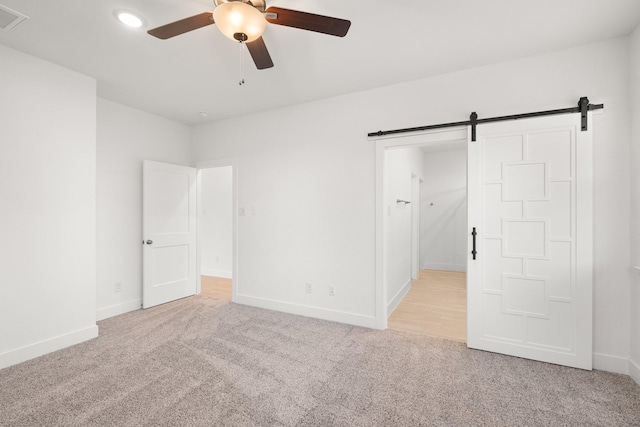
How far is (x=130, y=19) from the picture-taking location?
208 cm

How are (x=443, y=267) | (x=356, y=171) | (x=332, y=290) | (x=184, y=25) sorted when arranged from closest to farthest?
1. (x=184, y=25)
2. (x=356, y=171)
3. (x=332, y=290)
4. (x=443, y=267)

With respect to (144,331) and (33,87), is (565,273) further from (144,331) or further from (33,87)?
(33,87)

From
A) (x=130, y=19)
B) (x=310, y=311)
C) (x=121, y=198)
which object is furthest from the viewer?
(x=121, y=198)

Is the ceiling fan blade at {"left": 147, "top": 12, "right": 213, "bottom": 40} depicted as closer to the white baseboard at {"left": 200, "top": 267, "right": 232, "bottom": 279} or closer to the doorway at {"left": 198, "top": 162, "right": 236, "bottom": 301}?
the doorway at {"left": 198, "top": 162, "right": 236, "bottom": 301}

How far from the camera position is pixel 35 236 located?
8.57ft

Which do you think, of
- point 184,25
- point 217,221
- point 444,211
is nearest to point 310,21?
point 184,25

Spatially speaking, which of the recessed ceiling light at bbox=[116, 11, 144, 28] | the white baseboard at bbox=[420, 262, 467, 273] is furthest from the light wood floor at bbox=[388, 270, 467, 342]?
the recessed ceiling light at bbox=[116, 11, 144, 28]

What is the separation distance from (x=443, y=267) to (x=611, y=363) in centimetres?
418

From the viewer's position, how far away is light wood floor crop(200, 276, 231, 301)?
4.56 meters

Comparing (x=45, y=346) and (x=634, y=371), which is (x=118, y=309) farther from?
(x=634, y=371)

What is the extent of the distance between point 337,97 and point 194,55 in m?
1.60

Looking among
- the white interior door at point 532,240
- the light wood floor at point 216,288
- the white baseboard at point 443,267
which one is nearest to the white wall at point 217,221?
the light wood floor at point 216,288

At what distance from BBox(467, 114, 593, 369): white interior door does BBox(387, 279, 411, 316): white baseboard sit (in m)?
1.09

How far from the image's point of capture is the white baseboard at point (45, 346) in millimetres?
2439
